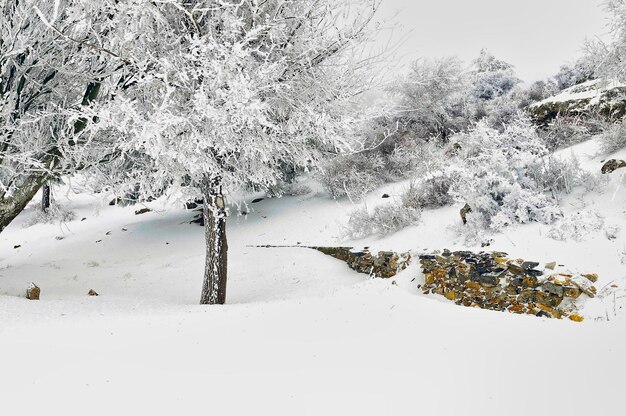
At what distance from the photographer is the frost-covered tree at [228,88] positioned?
190 inches

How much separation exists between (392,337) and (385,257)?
4213mm

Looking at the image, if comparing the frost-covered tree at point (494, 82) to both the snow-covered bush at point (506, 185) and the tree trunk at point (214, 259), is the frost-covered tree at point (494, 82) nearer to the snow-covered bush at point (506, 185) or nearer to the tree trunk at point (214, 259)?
the snow-covered bush at point (506, 185)

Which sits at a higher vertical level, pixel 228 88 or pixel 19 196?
pixel 228 88

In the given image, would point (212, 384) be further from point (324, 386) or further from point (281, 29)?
point (281, 29)

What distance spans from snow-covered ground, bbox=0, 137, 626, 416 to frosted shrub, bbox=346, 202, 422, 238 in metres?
1.38

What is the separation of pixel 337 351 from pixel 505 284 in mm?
3010

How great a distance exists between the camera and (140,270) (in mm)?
11320

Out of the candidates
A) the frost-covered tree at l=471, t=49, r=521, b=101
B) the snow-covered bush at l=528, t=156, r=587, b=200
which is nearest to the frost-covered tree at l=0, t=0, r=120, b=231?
the snow-covered bush at l=528, t=156, r=587, b=200

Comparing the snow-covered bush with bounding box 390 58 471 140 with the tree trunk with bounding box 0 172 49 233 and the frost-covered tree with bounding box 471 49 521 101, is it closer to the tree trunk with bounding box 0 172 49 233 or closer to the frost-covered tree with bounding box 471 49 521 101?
the frost-covered tree with bounding box 471 49 521 101

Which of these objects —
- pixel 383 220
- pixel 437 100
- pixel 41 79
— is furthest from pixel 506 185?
pixel 437 100

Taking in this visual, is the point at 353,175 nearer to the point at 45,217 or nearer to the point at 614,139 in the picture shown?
the point at 614,139

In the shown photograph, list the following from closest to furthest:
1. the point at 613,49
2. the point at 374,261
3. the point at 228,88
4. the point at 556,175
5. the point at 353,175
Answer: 1. the point at 228,88
2. the point at 613,49
3. the point at 556,175
4. the point at 374,261
5. the point at 353,175

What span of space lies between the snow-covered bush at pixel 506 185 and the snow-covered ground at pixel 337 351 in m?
0.39

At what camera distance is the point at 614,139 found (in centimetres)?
852
